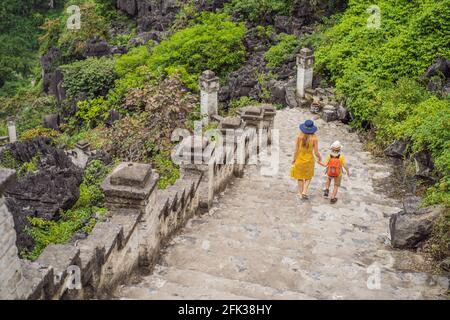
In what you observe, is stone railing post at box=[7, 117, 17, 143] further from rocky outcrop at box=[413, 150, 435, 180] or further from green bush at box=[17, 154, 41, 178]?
rocky outcrop at box=[413, 150, 435, 180]

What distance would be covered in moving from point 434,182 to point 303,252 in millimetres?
3481

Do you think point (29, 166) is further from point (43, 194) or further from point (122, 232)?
point (122, 232)

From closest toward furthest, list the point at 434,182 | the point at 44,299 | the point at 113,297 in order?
the point at 44,299, the point at 113,297, the point at 434,182

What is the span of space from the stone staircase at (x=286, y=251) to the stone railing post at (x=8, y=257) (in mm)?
1631

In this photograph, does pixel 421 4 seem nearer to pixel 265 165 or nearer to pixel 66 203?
pixel 265 165

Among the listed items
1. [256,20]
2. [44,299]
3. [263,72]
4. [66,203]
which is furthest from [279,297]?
[256,20]

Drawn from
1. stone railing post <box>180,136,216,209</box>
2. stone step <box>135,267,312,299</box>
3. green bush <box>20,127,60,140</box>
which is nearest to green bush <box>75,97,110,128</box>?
green bush <box>20,127,60,140</box>

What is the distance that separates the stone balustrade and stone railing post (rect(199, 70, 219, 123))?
6233 mm

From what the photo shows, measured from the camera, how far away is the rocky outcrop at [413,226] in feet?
24.2

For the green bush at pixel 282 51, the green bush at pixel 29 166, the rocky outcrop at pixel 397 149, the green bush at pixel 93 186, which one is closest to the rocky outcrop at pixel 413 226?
the rocky outcrop at pixel 397 149

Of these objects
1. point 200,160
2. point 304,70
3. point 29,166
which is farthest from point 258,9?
point 200,160

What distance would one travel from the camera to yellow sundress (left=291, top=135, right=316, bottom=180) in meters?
8.84

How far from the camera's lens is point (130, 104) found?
1661 cm

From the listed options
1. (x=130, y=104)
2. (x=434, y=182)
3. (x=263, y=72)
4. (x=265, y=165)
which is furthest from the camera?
(x=263, y=72)
